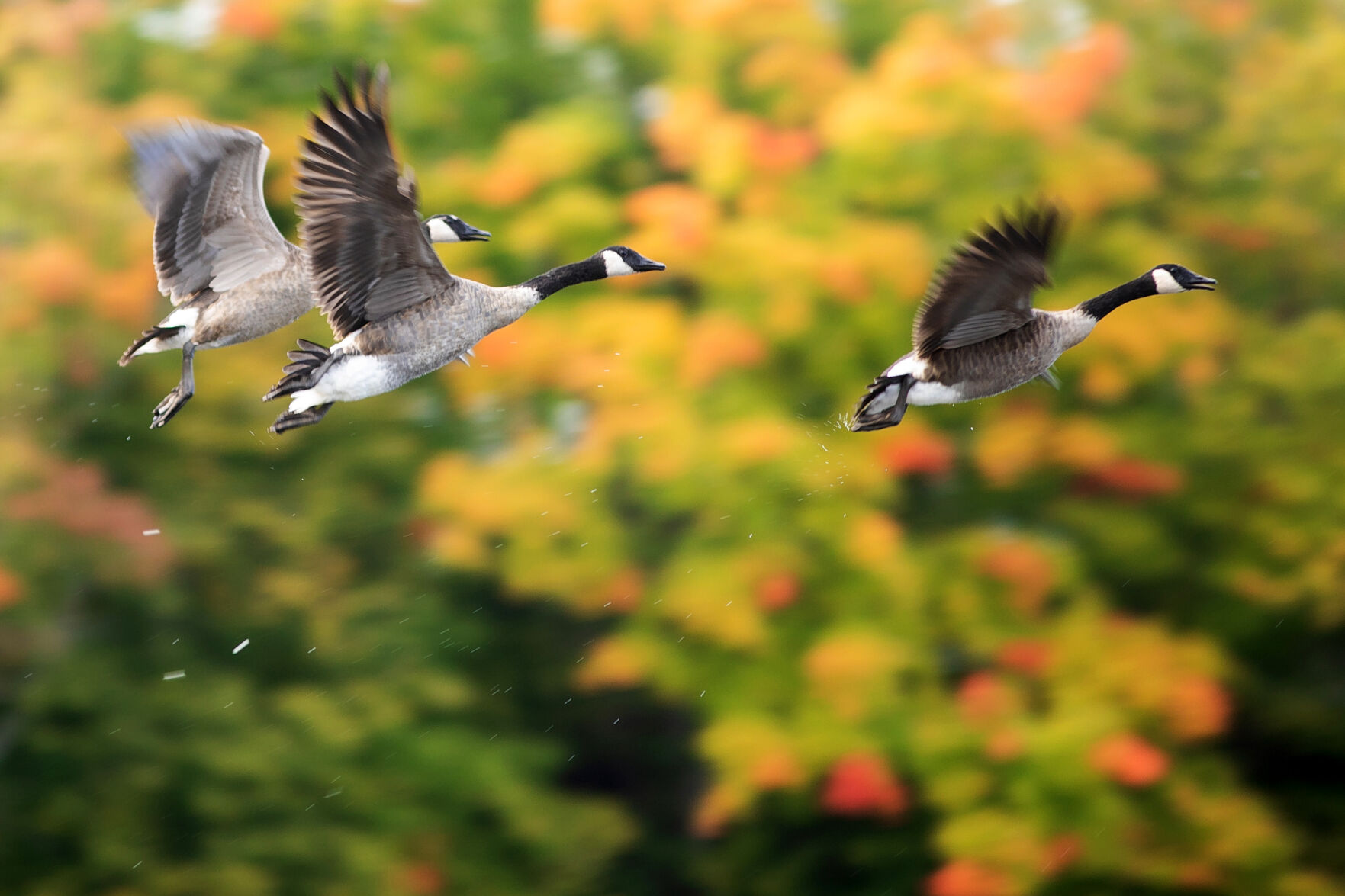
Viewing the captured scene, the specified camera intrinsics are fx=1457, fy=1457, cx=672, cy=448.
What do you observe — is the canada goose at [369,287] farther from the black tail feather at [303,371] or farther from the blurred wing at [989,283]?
the blurred wing at [989,283]

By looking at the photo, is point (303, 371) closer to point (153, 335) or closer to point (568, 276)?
point (568, 276)

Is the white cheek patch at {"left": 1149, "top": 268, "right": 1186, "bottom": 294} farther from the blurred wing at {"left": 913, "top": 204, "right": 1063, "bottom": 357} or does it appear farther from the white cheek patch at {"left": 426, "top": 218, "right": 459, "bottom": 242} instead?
the white cheek patch at {"left": 426, "top": 218, "right": 459, "bottom": 242}

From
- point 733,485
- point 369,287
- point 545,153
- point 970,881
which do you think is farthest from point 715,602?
point 369,287

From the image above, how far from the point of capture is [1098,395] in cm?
909

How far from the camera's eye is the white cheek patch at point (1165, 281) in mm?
5535

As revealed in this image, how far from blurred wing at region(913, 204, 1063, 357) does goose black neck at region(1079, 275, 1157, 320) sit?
432 millimetres

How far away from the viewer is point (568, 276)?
5336 mm

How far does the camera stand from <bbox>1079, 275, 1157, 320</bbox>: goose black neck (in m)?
5.25

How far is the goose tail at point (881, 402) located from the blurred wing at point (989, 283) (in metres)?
0.13

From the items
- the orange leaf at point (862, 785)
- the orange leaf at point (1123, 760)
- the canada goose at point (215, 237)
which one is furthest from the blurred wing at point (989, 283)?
the orange leaf at point (862, 785)

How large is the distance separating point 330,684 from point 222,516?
4.31 feet

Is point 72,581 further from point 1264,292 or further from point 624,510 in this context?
point 1264,292

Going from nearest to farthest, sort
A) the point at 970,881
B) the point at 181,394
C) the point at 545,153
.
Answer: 1. the point at 181,394
2. the point at 970,881
3. the point at 545,153

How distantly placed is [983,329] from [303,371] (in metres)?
2.33
